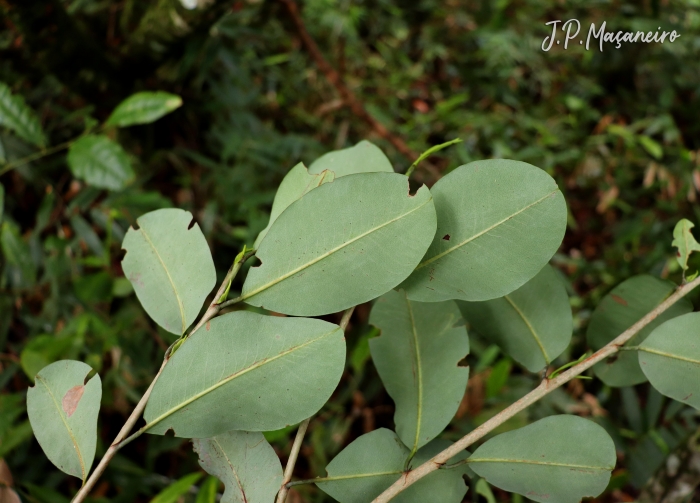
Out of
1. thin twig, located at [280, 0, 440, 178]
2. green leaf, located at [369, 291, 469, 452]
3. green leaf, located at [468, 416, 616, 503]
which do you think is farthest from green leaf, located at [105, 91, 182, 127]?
green leaf, located at [468, 416, 616, 503]

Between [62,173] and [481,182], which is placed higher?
[481,182]

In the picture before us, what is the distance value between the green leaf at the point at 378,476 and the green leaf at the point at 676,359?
14 cm

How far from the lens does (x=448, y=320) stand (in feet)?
1.19

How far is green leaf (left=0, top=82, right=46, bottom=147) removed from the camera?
2.24 ft

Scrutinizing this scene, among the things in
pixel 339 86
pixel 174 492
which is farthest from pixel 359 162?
pixel 339 86

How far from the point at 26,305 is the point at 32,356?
0.28 m

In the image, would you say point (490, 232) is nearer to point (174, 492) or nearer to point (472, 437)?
point (472, 437)

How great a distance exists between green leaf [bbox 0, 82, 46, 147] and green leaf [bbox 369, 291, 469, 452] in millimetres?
597

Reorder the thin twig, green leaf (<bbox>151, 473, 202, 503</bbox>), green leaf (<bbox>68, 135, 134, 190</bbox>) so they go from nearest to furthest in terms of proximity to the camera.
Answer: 1. green leaf (<bbox>151, 473, 202, 503</bbox>)
2. green leaf (<bbox>68, 135, 134, 190</bbox>)
3. the thin twig

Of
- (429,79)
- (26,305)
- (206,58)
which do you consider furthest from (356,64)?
(26,305)

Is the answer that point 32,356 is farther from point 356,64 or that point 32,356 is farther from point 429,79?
point 429,79

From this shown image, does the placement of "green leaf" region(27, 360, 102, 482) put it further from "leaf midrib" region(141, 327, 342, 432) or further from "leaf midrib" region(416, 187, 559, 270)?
"leaf midrib" region(416, 187, 559, 270)

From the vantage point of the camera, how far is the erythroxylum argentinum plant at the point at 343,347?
298 millimetres

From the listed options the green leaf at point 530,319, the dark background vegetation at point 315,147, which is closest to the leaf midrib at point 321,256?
the green leaf at point 530,319
